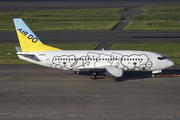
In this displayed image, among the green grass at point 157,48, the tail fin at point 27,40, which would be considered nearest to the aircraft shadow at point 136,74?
the tail fin at point 27,40

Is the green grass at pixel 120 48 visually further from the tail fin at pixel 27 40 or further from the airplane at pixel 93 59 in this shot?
the airplane at pixel 93 59

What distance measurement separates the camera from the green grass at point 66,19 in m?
82.9

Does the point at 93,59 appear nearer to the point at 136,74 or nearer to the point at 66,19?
the point at 136,74

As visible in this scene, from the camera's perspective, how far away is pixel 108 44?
63.9 m

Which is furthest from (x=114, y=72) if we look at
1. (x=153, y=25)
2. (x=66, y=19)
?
(x=66, y=19)

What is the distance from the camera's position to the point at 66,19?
93.1 meters

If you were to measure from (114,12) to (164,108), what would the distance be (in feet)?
264

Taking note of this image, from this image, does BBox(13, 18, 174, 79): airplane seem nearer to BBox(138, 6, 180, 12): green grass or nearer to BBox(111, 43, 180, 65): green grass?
BBox(111, 43, 180, 65): green grass

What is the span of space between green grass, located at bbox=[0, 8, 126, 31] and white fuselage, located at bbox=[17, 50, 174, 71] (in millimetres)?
40159

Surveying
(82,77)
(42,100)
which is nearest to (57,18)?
(82,77)

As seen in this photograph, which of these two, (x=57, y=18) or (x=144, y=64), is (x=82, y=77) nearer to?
(x=144, y=64)

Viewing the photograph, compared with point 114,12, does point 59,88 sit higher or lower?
lower

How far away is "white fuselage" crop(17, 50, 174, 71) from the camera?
131 ft

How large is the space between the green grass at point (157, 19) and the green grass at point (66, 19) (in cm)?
688
